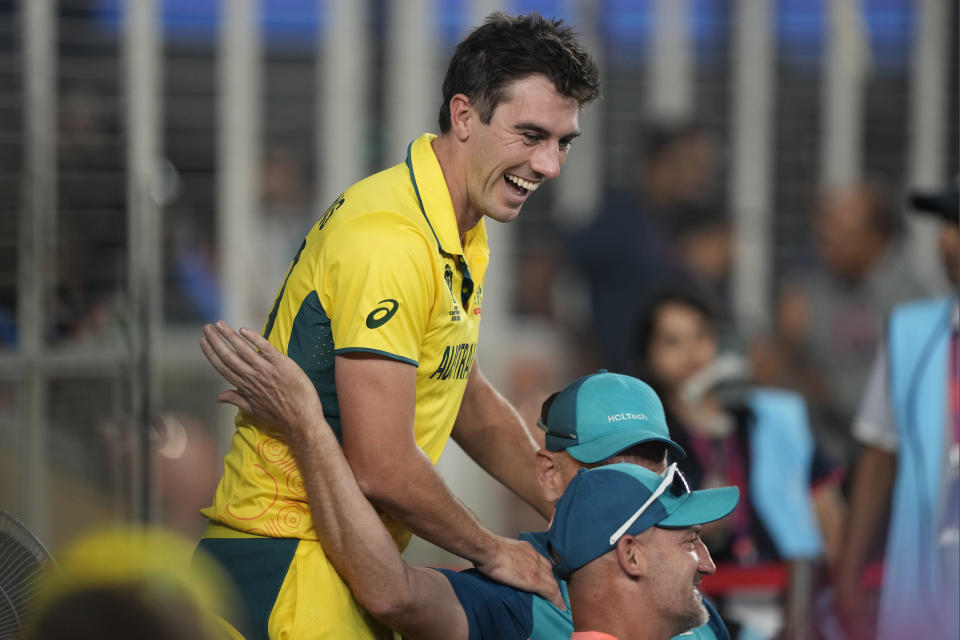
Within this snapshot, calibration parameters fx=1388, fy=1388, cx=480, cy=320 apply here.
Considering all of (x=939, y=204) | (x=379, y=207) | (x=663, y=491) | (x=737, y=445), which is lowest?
(x=737, y=445)

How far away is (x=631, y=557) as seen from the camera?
111 inches

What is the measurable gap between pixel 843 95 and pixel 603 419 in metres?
7.41

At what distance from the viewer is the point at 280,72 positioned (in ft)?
30.5

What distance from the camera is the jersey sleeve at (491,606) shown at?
3082 mm

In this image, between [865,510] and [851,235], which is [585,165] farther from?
[865,510]

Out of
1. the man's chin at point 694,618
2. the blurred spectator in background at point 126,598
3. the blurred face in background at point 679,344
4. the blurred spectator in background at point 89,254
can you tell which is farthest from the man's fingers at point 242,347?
the blurred face in background at point 679,344

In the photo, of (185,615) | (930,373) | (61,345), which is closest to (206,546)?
(185,615)

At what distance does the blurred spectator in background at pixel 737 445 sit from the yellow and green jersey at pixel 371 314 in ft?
7.31

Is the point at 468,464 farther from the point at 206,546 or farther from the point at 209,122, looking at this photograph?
the point at 206,546

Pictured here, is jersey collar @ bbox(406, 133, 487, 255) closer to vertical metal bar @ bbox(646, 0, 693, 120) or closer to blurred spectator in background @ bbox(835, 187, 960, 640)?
blurred spectator in background @ bbox(835, 187, 960, 640)

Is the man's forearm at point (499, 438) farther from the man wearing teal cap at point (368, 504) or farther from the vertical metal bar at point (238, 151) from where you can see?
the vertical metal bar at point (238, 151)

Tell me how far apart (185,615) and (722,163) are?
8.37 m

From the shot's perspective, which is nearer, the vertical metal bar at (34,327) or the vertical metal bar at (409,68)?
the vertical metal bar at (34,327)

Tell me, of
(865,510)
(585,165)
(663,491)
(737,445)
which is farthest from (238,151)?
(663,491)
